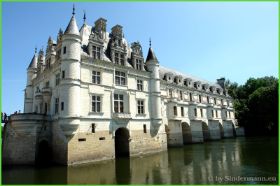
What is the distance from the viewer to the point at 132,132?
2702cm

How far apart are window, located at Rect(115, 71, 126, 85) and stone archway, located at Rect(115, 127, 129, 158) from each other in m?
5.55

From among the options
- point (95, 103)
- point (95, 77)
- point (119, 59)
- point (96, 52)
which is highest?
point (96, 52)

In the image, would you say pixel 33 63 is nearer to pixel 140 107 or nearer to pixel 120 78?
pixel 120 78

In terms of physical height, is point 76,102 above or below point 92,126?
above

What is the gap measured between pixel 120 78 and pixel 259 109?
43.0m

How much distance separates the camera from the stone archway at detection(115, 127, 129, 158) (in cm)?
2659

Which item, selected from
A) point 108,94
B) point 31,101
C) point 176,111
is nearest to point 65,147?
point 108,94

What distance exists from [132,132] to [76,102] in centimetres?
814

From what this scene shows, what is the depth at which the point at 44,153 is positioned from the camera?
24562 millimetres

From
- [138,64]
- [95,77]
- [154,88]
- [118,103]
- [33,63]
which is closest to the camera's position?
[95,77]

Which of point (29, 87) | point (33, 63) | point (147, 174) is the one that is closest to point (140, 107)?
point (147, 174)

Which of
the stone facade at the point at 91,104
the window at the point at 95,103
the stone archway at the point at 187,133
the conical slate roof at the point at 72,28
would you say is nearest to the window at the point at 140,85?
the stone facade at the point at 91,104

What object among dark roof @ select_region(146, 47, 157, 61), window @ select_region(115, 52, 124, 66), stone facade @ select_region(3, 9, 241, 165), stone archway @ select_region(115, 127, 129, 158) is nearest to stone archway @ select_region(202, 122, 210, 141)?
stone facade @ select_region(3, 9, 241, 165)

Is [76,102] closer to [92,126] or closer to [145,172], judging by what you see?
[92,126]
